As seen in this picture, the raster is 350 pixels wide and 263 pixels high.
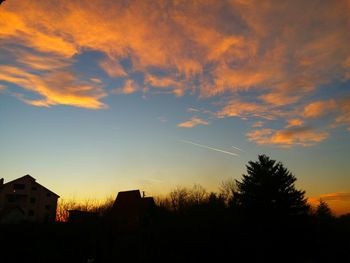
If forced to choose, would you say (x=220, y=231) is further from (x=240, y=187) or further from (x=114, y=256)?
(x=240, y=187)

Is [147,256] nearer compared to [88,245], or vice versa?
[147,256]

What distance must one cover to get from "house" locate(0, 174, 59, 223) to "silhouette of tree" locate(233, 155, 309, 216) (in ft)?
160

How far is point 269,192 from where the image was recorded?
120 feet

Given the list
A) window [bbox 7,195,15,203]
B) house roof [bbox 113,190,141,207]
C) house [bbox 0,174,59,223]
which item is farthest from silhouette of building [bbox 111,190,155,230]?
window [bbox 7,195,15,203]

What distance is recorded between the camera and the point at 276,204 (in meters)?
35.5

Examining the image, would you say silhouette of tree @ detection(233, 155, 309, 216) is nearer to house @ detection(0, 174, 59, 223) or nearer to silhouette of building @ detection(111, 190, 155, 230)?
silhouette of building @ detection(111, 190, 155, 230)

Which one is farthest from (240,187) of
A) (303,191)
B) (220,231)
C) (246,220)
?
(220,231)

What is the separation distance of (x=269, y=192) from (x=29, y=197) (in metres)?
58.8

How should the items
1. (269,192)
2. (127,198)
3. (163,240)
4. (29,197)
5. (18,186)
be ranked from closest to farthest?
(163,240) < (269,192) < (127,198) < (18,186) < (29,197)

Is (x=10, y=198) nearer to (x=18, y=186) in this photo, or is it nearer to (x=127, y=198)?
(x=18, y=186)

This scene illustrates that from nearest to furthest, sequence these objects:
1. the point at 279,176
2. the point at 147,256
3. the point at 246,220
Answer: the point at 147,256, the point at 246,220, the point at 279,176

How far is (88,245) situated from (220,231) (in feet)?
35.7

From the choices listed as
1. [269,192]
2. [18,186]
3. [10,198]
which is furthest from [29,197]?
[269,192]

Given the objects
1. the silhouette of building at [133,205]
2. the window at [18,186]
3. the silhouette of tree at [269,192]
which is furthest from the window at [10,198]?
the silhouette of tree at [269,192]
